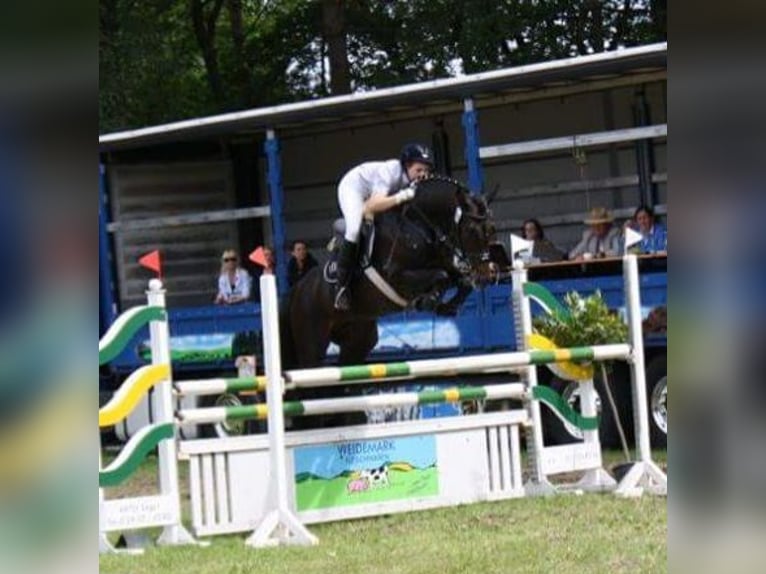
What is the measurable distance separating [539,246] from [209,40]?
13.0m

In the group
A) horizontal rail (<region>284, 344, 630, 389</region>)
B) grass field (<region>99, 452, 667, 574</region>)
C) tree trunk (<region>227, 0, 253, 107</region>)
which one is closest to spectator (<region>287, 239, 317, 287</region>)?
horizontal rail (<region>284, 344, 630, 389</region>)

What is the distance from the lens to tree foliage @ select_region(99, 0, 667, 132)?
790 inches

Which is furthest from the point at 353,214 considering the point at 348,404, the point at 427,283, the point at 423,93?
the point at 423,93

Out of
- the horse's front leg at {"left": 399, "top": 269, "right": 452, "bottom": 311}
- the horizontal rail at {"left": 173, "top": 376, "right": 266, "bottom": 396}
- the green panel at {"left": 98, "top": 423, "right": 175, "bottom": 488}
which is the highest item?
the horse's front leg at {"left": 399, "top": 269, "right": 452, "bottom": 311}

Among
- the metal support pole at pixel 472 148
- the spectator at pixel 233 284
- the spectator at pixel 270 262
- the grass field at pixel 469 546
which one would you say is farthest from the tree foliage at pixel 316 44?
the grass field at pixel 469 546

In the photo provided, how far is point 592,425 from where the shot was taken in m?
8.60

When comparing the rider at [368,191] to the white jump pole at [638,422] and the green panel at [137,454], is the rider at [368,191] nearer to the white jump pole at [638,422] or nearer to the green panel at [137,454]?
the white jump pole at [638,422]

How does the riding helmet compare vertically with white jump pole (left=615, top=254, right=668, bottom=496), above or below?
above

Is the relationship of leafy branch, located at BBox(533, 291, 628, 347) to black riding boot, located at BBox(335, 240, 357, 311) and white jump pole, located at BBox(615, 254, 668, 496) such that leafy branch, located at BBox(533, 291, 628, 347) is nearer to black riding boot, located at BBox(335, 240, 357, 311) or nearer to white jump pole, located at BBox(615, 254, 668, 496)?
white jump pole, located at BBox(615, 254, 668, 496)

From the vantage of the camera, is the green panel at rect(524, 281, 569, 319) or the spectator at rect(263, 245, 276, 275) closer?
the green panel at rect(524, 281, 569, 319)

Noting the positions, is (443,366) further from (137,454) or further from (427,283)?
(137,454)

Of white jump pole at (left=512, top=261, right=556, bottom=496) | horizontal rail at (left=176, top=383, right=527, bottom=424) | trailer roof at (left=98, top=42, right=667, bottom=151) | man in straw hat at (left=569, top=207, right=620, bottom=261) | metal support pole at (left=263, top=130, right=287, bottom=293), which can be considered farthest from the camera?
metal support pole at (left=263, top=130, right=287, bottom=293)
